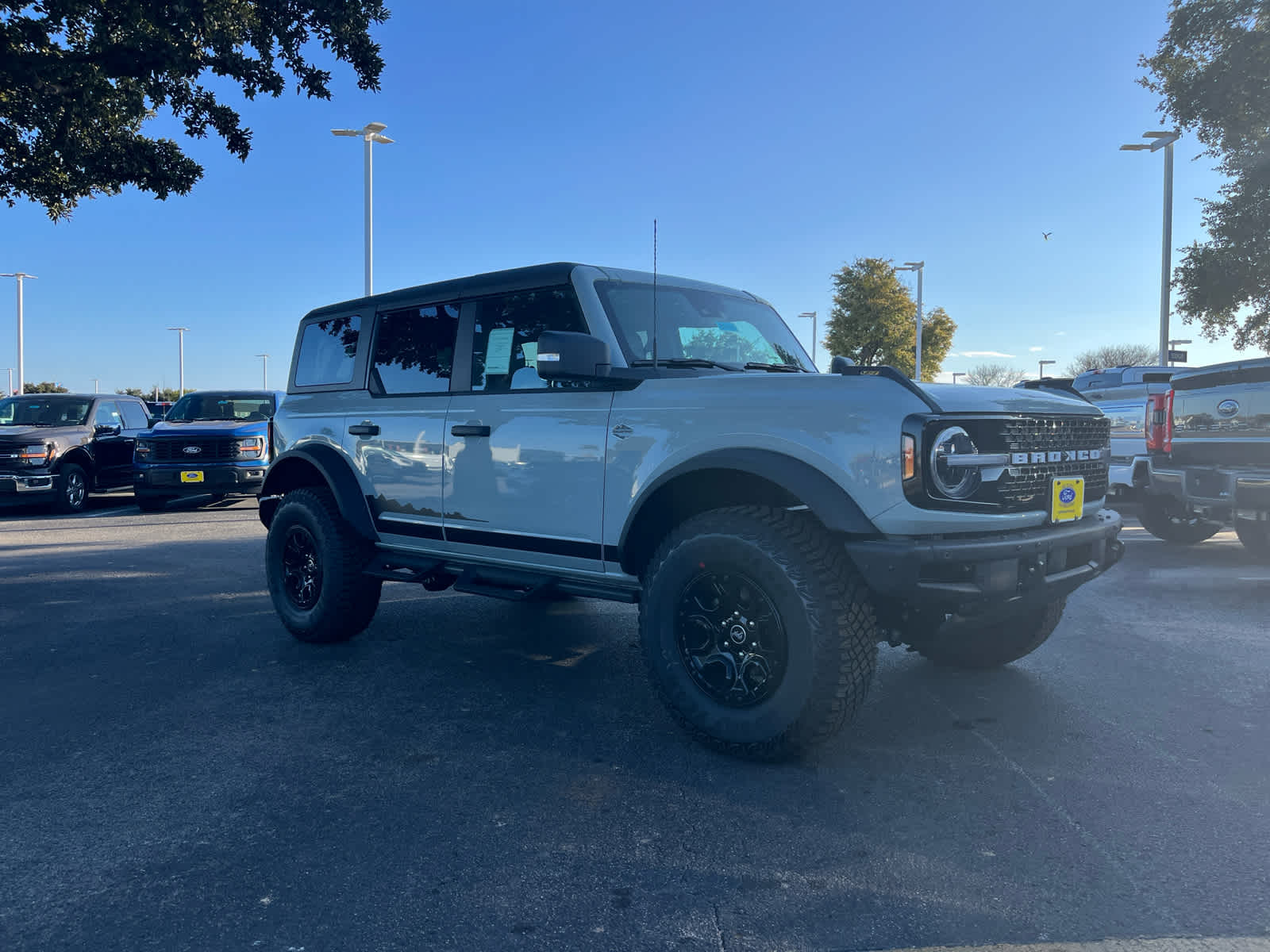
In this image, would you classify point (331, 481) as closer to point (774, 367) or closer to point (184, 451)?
point (774, 367)

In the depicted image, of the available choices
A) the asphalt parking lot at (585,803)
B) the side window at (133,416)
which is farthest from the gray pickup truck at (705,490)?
the side window at (133,416)

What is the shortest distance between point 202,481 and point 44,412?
12.0ft

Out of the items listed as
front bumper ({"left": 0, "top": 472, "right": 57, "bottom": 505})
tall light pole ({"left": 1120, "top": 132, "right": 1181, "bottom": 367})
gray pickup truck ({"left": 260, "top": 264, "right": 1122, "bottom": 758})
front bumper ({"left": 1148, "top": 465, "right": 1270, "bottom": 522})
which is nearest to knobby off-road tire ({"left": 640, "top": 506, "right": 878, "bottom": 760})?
gray pickup truck ({"left": 260, "top": 264, "right": 1122, "bottom": 758})

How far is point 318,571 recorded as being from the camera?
215 inches

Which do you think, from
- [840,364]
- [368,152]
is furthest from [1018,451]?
[368,152]

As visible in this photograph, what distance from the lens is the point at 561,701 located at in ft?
14.3

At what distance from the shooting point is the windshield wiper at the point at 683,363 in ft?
13.5

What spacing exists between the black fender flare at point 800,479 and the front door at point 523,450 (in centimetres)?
59

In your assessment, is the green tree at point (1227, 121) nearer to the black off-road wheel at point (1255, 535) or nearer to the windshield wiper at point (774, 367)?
the black off-road wheel at point (1255, 535)

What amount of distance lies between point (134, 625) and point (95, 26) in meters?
7.72

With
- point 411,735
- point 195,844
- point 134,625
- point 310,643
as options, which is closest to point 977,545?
point 411,735

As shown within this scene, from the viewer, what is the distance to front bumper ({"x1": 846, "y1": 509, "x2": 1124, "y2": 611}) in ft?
10.4

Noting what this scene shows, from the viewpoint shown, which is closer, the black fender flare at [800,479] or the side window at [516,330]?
the black fender flare at [800,479]

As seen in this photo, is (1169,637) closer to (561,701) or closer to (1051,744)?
(1051,744)
